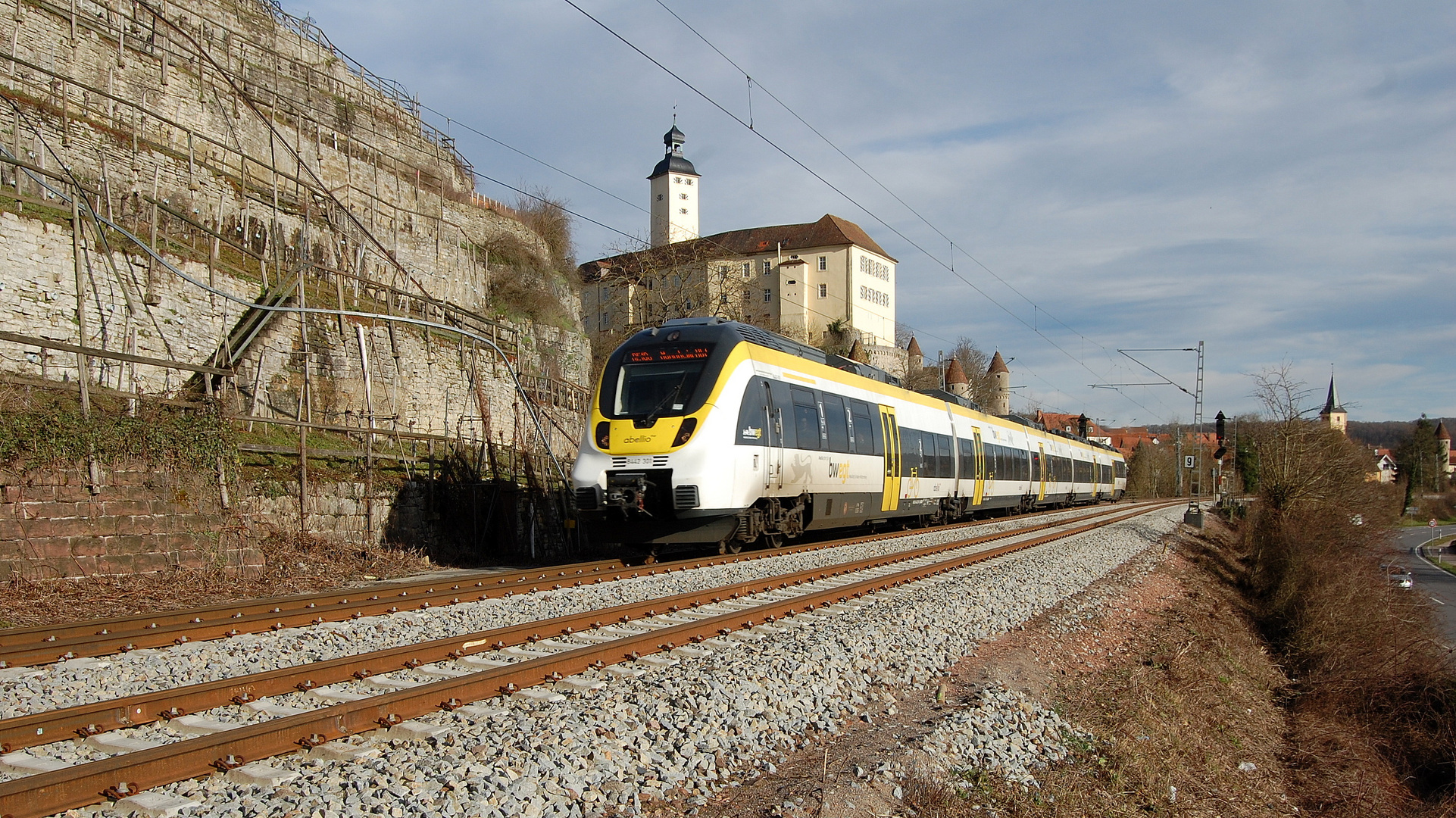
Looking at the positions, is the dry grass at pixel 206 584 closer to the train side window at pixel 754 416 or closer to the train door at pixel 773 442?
the train side window at pixel 754 416

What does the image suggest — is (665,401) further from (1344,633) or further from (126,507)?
(1344,633)

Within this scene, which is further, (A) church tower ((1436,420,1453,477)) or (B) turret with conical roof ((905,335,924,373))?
(A) church tower ((1436,420,1453,477))

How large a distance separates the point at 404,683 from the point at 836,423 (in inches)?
464

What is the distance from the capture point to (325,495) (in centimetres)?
1476

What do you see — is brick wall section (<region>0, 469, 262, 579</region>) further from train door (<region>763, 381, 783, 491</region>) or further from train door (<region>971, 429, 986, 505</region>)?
train door (<region>971, 429, 986, 505</region>)

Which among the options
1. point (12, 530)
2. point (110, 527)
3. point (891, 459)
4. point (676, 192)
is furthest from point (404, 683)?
point (676, 192)

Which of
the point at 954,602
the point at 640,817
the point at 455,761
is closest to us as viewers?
the point at 640,817

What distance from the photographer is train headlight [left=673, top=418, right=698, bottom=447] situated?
1341 cm

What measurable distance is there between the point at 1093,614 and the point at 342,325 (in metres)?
15.7

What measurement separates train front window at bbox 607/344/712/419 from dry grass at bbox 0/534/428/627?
168 inches

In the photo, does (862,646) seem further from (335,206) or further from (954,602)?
(335,206)

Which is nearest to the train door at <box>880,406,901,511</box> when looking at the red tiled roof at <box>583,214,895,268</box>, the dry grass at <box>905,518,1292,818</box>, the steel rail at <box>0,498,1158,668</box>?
the dry grass at <box>905,518,1292,818</box>

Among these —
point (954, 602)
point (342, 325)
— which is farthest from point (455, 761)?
point (342, 325)

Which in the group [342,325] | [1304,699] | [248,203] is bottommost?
[1304,699]
